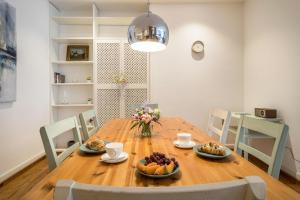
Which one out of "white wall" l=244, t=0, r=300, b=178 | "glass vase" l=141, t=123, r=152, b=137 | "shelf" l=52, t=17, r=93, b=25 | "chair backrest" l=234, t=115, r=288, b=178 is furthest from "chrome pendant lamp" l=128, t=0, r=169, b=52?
"shelf" l=52, t=17, r=93, b=25

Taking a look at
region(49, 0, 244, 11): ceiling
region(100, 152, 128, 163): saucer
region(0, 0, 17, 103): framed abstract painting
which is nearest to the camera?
region(100, 152, 128, 163): saucer

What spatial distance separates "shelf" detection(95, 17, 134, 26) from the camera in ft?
11.5

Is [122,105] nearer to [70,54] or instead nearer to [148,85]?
[148,85]

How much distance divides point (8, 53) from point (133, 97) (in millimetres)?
1895

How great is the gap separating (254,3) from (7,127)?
397 cm

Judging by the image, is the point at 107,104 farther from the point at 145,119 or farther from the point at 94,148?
Result: the point at 94,148

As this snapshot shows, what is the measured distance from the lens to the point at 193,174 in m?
0.88

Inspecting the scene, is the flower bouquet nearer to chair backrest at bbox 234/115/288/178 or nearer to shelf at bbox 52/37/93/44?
chair backrest at bbox 234/115/288/178

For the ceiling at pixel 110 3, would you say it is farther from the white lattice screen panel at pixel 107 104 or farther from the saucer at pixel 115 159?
the saucer at pixel 115 159

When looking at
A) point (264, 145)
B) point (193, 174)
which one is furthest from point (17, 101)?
point (264, 145)

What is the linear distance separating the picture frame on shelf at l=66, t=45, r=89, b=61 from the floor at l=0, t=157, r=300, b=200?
1.94 m

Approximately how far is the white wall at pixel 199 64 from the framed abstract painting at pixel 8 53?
6.66 ft

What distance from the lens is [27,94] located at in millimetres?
2836

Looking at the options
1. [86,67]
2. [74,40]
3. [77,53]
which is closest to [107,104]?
[86,67]
